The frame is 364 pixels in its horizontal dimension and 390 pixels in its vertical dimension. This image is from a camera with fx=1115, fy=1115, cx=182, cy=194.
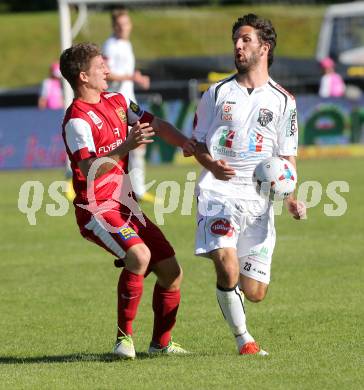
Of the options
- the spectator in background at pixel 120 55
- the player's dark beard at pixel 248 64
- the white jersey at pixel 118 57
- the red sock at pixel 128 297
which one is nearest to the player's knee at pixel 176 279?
the red sock at pixel 128 297

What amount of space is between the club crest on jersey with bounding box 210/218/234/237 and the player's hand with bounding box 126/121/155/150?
72cm

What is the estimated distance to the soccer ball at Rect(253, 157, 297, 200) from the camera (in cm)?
736

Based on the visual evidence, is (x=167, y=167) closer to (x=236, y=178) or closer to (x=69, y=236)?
(x=69, y=236)

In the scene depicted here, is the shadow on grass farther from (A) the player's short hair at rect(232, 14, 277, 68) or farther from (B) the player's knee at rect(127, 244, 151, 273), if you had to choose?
(A) the player's short hair at rect(232, 14, 277, 68)

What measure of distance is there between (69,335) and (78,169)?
1626mm

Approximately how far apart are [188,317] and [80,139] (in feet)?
7.60

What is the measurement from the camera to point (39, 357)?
7809mm

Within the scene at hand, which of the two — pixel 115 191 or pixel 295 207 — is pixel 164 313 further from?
pixel 295 207

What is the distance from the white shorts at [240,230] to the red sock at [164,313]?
1.71 feet

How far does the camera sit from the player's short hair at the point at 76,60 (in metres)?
Answer: 7.63

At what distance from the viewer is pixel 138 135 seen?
Result: 7188 mm

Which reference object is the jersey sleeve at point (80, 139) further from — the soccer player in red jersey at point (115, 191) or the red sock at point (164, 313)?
the red sock at point (164, 313)

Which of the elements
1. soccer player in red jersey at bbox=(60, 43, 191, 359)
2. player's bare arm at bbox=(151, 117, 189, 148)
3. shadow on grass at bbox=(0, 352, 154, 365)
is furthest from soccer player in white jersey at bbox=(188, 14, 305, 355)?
shadow on grass at bbox=(0, 352, 154, 365)

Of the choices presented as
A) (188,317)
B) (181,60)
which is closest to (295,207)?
(188,317)
